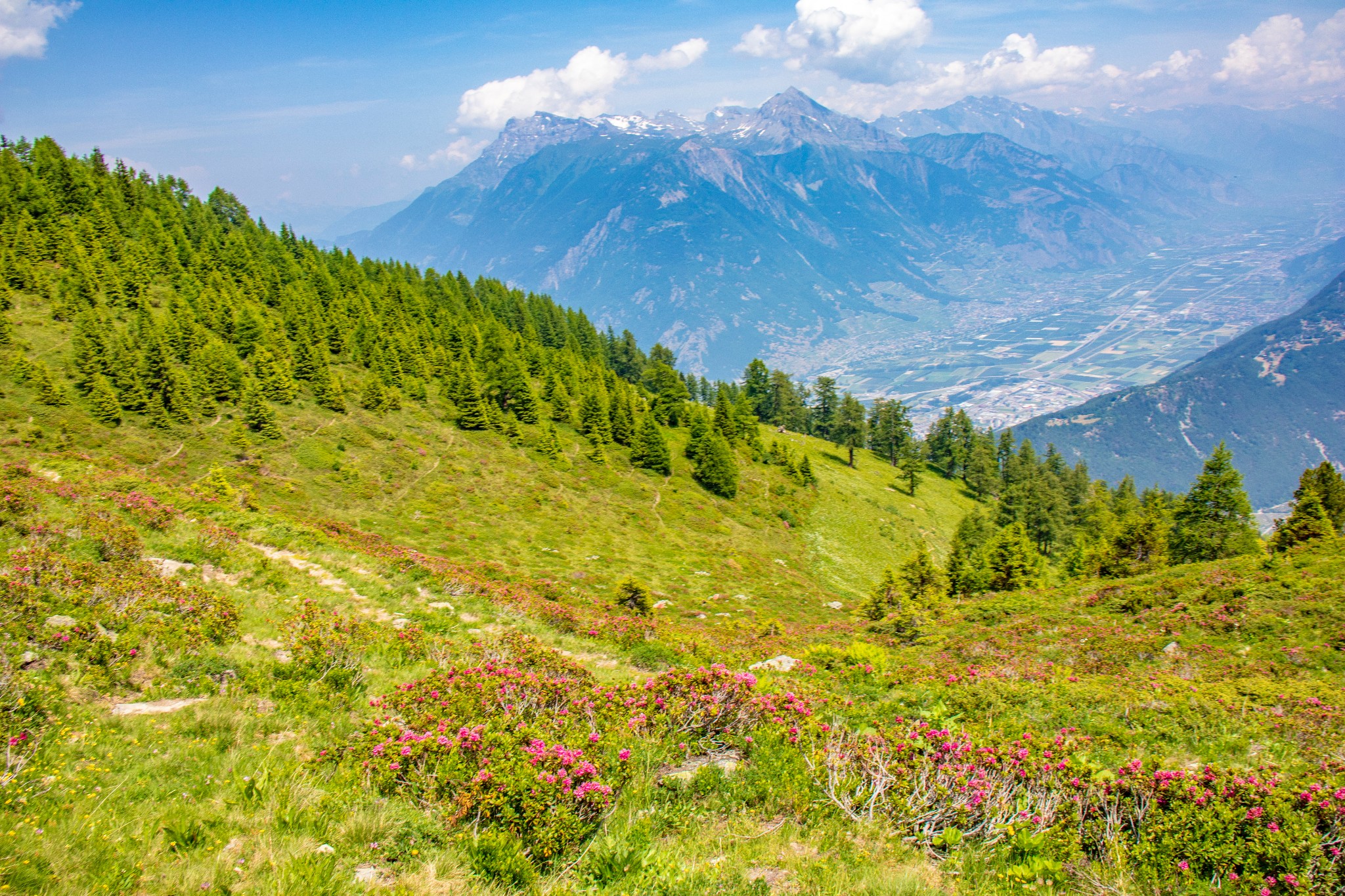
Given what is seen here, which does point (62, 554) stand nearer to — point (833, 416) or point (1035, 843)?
point (1035, 843)

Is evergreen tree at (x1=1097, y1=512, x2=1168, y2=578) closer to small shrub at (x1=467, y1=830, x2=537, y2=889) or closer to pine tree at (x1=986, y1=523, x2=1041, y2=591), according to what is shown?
pine tree at (x1=986, y1=523, x2=1041, y2=591)

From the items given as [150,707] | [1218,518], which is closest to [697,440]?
[1218,518]

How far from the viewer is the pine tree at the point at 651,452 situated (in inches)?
2995

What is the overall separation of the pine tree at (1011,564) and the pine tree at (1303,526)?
1451 centimetres

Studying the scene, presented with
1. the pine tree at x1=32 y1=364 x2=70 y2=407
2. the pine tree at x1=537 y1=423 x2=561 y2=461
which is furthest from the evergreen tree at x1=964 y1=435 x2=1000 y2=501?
the pine tree at x1=32 y1=364 x2=70 y2=407

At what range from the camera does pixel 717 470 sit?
76375mm

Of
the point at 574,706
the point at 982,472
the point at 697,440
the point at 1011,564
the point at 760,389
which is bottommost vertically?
the point at 574,706

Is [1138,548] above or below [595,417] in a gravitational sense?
below

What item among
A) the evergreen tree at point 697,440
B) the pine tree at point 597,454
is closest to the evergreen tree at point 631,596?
the pine tree at point 597,454

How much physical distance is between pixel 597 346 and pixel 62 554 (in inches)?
4817

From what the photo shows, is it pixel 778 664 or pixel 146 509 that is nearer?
pixel 778 664

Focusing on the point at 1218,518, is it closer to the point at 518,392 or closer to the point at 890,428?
the point at 890,428

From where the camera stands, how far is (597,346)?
134 meters

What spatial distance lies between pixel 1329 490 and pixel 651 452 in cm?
6104
